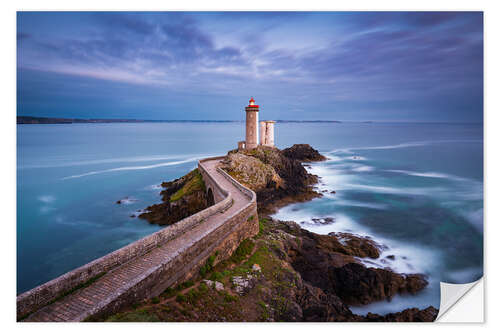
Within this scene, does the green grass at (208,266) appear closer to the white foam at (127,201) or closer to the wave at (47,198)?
the wave at (47,198)

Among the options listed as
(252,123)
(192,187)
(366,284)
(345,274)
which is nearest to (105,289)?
(345,274)

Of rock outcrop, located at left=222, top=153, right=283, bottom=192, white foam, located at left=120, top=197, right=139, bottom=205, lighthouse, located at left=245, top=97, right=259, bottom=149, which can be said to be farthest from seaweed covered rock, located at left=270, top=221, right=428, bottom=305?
lighthouse, located at left=245, top=97, right=259, bottom=149

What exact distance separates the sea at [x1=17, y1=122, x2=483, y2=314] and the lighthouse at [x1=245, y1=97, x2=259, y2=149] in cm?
676

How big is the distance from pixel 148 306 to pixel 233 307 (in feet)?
5.87

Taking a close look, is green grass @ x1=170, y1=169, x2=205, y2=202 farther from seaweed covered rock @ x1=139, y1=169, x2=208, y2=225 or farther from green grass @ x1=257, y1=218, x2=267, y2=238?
green grass @ x1=257, y1=218, x2=267, y2=238

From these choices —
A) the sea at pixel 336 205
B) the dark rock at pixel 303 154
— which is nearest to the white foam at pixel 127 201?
the sea at pixel 336 205

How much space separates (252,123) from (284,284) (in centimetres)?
1730

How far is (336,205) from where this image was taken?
17516 millimetres

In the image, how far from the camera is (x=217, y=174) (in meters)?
17.3

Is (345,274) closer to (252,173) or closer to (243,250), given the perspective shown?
(243,250)

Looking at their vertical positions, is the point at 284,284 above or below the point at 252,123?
below

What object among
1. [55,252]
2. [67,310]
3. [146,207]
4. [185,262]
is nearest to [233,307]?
[185,262]

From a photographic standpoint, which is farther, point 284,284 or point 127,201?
point 127,201

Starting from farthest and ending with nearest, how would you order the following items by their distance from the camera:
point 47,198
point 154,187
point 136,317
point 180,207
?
1. point 154,187
2. point 180,207
3. point 47,198
4. point 136,317
